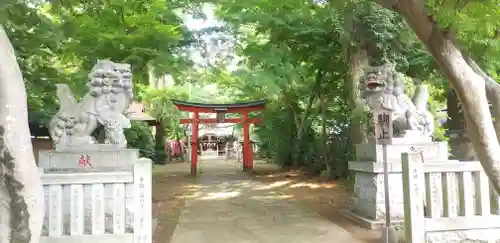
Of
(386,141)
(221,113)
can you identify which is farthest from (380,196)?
(221,113)

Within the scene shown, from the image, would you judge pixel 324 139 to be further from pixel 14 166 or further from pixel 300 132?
pixel 14 166

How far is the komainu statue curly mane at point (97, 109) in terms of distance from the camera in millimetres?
6559

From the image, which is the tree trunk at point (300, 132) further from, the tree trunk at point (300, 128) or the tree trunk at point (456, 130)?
the tree trunk at point (456, 130)

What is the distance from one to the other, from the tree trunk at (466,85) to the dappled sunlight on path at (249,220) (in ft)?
10.0

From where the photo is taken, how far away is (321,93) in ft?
48.5

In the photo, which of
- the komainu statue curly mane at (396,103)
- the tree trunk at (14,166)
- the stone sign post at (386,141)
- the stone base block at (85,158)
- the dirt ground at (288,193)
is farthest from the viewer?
the dirt ground at (288,193)

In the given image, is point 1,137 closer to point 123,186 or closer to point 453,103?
point 123,186

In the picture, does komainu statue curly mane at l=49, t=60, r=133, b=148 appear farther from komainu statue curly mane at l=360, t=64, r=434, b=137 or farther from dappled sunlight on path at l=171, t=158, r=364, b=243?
komainu statue curly mane at l=360, t=64, r=434, b=137

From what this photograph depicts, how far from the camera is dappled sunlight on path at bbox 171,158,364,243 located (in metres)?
6.82

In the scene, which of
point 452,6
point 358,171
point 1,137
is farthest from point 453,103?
point 1,137

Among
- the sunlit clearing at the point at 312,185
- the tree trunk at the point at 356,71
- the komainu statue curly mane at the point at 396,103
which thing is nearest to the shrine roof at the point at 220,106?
the sunlit clearing at the point at 312,185

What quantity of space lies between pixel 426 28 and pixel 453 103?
8.78 m

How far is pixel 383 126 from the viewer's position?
646cm

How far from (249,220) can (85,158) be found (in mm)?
3224
